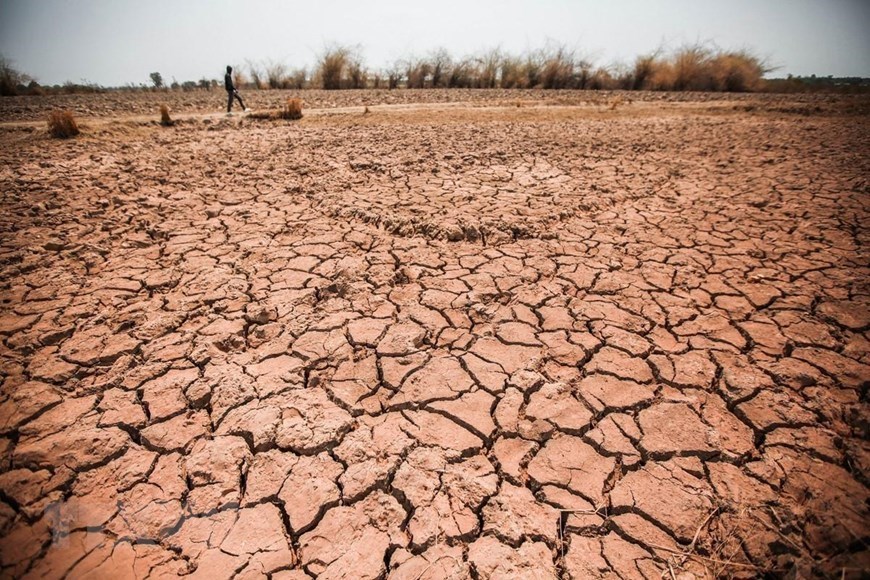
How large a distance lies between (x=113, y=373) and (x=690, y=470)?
2880 millimetres

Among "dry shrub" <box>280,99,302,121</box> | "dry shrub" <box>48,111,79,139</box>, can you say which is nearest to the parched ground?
"dry shrub" <box>48,111,79,139</box>

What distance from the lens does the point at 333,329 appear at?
232 centimetres

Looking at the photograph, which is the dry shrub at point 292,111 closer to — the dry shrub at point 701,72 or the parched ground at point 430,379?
the parched ground at point 430,379

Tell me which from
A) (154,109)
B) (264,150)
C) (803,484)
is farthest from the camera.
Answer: (154,109)

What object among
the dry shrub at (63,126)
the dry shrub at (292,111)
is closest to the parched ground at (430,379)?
the dry shrub at (63,126)

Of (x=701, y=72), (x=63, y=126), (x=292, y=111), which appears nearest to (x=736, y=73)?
(x=701, y=72)

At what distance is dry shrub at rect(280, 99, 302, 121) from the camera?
327 inches

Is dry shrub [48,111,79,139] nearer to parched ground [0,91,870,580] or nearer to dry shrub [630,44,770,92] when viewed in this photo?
parched ground [0,91,870,580]

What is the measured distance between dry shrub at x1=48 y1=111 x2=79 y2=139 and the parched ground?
6.98 ft

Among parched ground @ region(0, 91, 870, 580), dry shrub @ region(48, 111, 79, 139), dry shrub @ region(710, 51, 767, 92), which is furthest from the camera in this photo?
dry shrub @ region(710, 51, 767, 92)

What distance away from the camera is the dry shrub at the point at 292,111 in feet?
27.2

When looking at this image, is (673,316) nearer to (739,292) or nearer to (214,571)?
(739,292)

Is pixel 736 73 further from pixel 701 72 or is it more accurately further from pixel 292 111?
pixel 292 111

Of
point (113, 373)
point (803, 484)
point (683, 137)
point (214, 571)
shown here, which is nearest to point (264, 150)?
point (113, 373)
